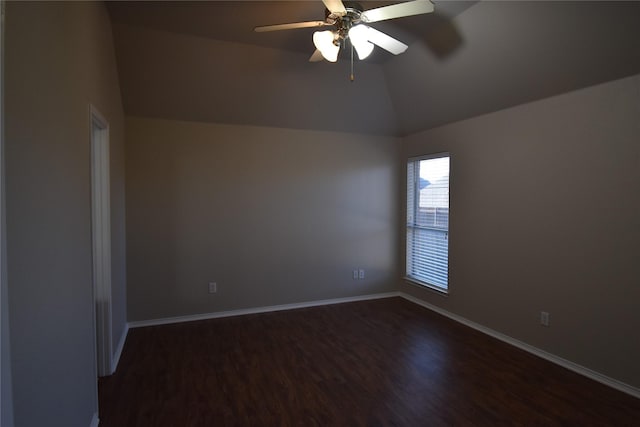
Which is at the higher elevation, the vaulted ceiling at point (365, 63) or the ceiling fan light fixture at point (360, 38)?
the vaulted ceiling at point (365, 63)

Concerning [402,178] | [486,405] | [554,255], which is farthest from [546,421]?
[402,178]

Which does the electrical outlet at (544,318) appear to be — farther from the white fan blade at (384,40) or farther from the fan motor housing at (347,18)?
the fan motor housing at (347,18)

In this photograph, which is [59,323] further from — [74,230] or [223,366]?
[223,366]

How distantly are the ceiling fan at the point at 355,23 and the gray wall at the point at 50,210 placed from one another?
1.10m

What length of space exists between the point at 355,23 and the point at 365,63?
183 cm

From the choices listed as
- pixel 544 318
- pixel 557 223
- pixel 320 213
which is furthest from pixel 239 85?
pixel 544 318

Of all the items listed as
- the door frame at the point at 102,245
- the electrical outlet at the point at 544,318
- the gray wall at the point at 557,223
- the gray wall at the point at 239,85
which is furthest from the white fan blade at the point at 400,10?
the electrical outlet at the point at 544,318

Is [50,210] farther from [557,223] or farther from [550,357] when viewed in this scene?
[550,357]

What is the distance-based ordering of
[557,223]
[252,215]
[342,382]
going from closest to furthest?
[342,382], [557,223], [252,215]

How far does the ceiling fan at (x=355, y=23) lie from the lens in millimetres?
1887

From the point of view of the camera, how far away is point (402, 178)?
4.93 meters

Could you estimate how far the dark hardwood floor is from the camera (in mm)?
2211

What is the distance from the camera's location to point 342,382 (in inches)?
103

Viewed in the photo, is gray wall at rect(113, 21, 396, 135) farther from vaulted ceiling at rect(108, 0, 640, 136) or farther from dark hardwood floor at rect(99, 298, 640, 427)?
dark hardwood floor at rect(99, 298, 640, 427)
